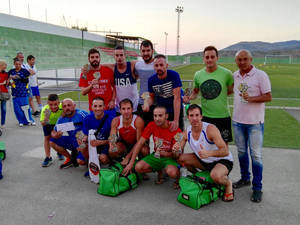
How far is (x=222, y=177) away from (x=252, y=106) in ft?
3.21

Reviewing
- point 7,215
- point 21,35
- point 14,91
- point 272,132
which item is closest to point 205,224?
point 7,215

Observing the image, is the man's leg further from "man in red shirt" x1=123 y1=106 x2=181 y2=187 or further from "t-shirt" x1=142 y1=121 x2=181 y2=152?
"t-shirt" x1=142 y1=121 x2=181 y2=152

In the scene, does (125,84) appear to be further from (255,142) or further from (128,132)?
(255,142)

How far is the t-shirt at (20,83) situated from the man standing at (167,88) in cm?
465

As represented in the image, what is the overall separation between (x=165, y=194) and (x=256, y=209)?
3.77ft

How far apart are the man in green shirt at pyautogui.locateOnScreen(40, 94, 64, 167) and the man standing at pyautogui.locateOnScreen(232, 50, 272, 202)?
2.89 metres

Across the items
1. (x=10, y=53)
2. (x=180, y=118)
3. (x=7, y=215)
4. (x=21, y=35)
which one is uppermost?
(x=21, y=35)

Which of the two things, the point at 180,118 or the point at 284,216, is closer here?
the point at 284,216

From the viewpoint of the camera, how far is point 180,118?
404 cm

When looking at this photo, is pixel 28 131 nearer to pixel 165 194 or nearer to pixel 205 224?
pixel 165 194

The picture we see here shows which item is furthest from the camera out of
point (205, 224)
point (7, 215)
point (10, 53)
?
point (10, 53)

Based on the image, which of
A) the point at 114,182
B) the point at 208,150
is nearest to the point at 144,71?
the point at 208,150

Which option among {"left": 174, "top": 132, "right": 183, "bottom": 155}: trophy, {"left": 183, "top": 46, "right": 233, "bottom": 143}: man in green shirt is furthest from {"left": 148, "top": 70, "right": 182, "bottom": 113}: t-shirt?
{"left": 174, "top": 132, "right": 183, "bottom": 155}: trophy

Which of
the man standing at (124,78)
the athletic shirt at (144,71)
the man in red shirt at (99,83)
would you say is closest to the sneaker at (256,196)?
the athletic shirt at (144,71)
